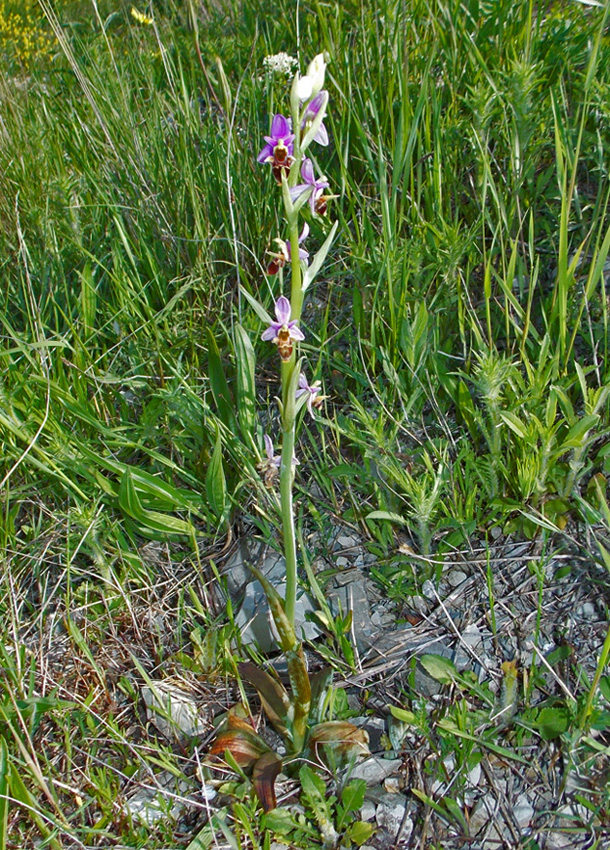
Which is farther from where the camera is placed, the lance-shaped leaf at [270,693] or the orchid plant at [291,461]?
the lance-shaped leaf at [270,693]

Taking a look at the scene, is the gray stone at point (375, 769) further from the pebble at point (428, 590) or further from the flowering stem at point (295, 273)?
the flowering stem at point (295, 273)

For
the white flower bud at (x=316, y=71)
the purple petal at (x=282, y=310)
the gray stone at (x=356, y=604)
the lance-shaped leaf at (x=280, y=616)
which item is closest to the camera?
the white flower bud at (x=316, y=71)

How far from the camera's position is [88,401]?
205 centimetres

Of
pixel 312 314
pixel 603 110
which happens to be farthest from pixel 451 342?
pixel 603 110

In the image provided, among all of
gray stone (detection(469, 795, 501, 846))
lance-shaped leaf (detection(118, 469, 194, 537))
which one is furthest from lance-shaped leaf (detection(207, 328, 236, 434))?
gray stone (detection(469, 795, 501, 846))

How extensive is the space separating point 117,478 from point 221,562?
42 cm

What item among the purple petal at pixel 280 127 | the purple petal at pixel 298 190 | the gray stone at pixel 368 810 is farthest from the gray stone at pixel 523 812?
the purple petal at pixel 280 127

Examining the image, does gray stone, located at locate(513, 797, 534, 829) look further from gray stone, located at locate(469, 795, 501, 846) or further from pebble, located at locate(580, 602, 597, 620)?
pebble, located at locate(580, 602, 597, 620)

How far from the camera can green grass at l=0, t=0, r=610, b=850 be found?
1674 mm

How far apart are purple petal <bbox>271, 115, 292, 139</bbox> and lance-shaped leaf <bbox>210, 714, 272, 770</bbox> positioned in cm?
138

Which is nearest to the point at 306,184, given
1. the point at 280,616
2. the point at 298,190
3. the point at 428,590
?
the point at 298,190

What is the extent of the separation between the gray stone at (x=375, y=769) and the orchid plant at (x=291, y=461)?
0.13ft

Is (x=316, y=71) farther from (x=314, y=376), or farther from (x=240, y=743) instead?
(x=240, y=743)

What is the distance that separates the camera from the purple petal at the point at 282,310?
1301 mm
